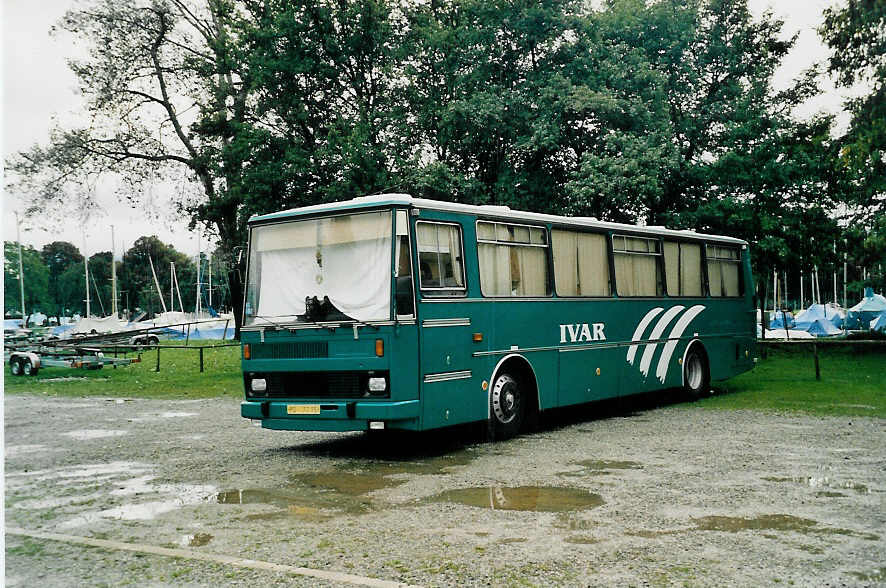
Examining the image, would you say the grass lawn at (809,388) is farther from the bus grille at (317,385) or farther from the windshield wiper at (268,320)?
the windshield wiper at (268,320)

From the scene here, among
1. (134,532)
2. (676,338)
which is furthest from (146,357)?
(134,532)

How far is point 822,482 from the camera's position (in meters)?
9.29

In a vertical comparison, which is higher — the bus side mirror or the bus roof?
the bus roof


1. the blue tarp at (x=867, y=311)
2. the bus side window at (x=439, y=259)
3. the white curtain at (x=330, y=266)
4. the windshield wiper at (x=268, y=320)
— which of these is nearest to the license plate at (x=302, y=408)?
the windshield wiper at (x=268, y=320)

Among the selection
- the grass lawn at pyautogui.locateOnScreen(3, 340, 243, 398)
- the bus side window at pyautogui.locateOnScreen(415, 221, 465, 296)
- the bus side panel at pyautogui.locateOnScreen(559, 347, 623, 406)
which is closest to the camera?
the bus side window at pyautogui.locateOnScreen(415, 221, 465, 296)

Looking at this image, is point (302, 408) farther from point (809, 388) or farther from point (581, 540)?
point (809, 388)

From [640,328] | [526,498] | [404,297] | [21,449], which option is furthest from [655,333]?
[21,449]

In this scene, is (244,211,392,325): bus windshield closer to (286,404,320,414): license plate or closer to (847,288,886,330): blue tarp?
(286,404,320,414): license plate

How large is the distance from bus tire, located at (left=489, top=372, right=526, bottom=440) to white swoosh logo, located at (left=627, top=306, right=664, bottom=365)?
11.5 feet

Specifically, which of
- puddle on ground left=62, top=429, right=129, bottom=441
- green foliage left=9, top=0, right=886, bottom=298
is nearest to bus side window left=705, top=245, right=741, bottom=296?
green foliage left=9, top=0, right=886, bottom=298

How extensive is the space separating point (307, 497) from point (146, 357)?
34471mm

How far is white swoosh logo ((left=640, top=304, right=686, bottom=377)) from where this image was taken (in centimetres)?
1673

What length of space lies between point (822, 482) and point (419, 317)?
485cm

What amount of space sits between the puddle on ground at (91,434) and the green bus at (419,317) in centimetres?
367
